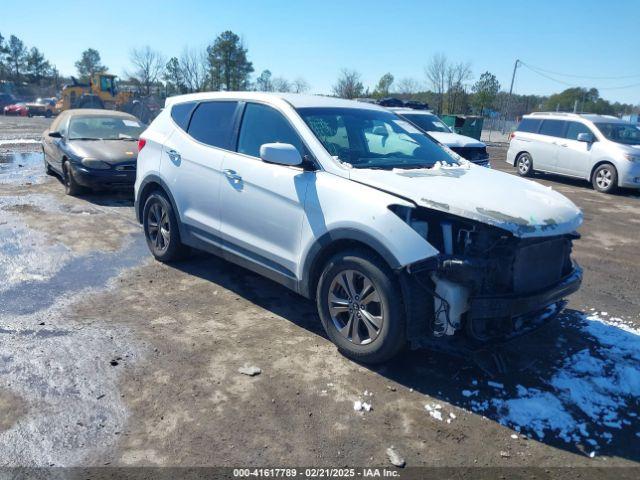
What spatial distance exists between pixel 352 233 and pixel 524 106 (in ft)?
174

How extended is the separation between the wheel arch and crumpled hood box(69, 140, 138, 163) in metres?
6.40

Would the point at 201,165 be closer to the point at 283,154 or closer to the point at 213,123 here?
the point at 213,123

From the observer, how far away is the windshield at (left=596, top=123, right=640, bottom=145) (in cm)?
1252

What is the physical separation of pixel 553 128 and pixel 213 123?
1156 centimetres

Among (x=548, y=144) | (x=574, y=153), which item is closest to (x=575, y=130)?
(x=574, y=153)

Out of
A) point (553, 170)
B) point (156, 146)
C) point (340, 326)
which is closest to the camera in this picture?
point (340, 326)

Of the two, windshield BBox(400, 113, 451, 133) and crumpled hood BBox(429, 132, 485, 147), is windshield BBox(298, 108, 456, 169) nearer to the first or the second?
crumpled hood BBox(429, 132, 485, 147)

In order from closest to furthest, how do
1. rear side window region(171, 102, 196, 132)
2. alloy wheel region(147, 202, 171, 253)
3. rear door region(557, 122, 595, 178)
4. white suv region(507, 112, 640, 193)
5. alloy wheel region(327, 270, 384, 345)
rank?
1. alloy wheel region(327, 270, 384, 345)
2. rear side window region(171, 102, 196, 132)
3. alloy wheel region(147, 202, 171, 253)
4. white suv region(507, 112, 640, 193)
5. rear door region(557, 122, 595, 178)

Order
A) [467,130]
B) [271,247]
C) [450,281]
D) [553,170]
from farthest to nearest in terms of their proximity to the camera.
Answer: [467,130] < [553,170] < [271,247] < [450,281]

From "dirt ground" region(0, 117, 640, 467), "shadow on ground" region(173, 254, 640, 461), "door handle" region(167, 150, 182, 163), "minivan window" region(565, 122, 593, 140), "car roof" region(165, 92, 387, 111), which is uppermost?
"minivan window" region(565, 122, 593, 140)

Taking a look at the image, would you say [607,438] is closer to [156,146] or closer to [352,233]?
[352,233]

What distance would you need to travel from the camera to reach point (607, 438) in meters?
3.10

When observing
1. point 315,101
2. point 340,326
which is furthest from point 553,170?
point 340,326

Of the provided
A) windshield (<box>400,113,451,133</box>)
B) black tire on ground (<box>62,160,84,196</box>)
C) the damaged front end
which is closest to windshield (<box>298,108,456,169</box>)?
the damaged front end
